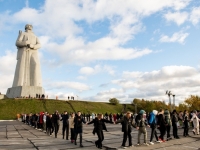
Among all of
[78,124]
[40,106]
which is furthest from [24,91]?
[78,124]

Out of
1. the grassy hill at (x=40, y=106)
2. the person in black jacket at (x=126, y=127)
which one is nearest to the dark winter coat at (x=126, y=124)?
the person in black jacket at (x=126, y=127)

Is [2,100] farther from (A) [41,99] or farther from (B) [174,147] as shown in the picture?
(B) [174,147]

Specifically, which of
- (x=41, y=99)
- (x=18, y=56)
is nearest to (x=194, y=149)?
(x=41, y=99)

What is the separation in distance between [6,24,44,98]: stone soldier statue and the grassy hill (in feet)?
10.1

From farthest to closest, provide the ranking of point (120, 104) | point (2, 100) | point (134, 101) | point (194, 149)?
point (134, 101) < point (120, 104) < point (2, 100) < point (194, 149)

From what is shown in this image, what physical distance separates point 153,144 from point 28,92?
58.8m

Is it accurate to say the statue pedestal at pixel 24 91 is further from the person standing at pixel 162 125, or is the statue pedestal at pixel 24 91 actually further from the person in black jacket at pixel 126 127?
the person in black jacket at pixel 126 127

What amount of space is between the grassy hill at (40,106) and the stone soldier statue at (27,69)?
10.1 ft

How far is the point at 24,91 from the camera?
65.9 metres

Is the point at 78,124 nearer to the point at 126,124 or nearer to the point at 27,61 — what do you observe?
the point at 126,124

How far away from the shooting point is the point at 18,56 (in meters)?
68.8

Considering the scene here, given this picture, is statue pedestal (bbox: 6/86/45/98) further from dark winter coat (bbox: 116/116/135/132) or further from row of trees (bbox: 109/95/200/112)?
dark winter coat (bbox: 116/116/135/132)

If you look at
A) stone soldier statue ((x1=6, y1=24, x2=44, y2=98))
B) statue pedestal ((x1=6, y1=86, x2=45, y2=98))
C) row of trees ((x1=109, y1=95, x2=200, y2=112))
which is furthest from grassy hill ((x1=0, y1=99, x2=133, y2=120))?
row of trees ((x1=109, y1=95, x2=200, y2=112))

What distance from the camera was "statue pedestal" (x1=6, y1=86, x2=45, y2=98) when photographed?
65750mm
